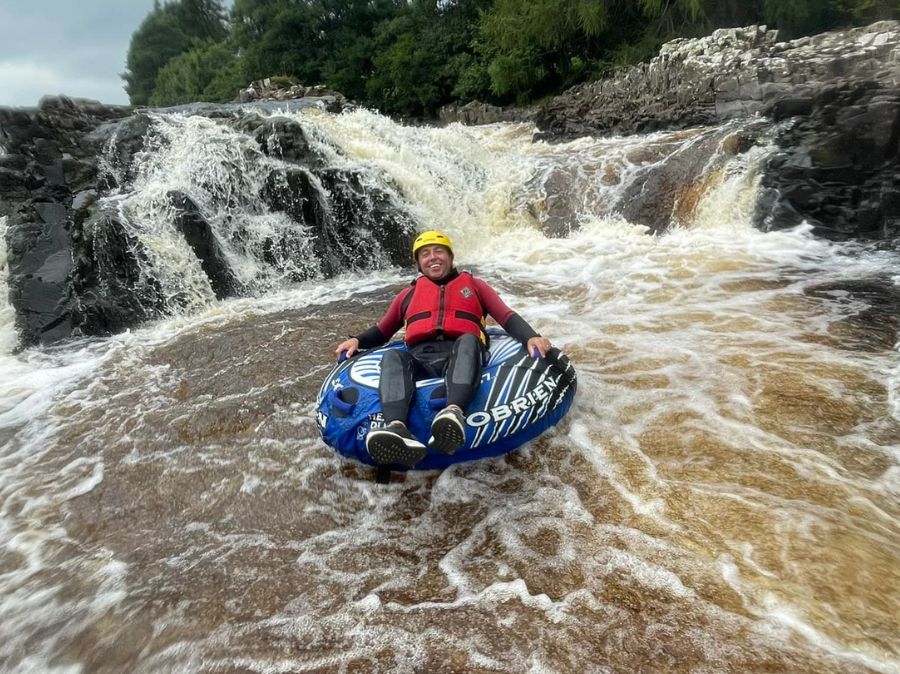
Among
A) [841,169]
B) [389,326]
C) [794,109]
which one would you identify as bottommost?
Answer: [389,326]

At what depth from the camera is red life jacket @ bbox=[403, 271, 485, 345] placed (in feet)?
10.7

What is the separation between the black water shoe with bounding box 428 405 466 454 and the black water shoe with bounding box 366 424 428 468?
81 millimetres

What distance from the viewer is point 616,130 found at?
12617mm

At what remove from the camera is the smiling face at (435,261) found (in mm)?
3439

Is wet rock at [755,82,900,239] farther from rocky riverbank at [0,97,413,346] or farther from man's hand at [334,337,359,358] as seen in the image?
man's hand at [334,337,359,358]

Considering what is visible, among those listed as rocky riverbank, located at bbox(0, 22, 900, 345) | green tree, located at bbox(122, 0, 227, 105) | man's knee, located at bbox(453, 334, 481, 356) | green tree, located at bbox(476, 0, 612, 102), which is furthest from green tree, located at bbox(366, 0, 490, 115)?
green tree, located at bbox(122, 0, 227, 105)

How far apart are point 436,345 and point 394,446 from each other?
2.74 ft

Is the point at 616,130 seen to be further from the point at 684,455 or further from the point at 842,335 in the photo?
the point at 684,455

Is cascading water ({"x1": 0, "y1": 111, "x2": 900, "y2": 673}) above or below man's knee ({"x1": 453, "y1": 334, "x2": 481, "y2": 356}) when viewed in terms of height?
below

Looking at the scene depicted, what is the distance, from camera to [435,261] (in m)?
3.45

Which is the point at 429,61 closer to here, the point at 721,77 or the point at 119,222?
the point at 721,77

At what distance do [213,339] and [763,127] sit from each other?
26.0 ft

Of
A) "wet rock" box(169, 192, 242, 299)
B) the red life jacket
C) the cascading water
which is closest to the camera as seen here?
the cascading water

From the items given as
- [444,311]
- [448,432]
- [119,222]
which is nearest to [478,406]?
[448,432]
